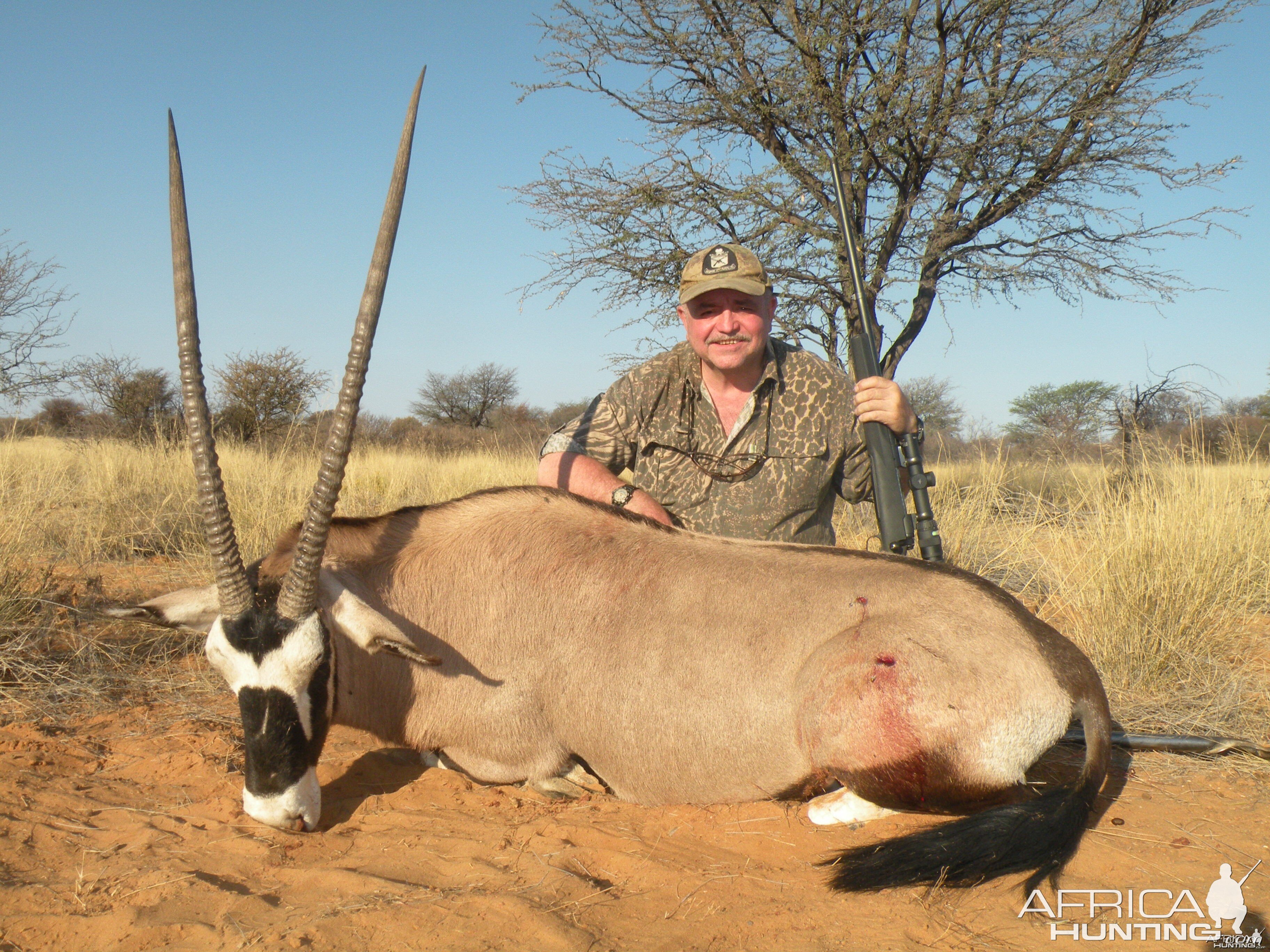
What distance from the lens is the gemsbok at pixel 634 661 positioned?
296 centimetres

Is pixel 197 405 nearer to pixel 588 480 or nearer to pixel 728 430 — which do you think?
pixel 588 480

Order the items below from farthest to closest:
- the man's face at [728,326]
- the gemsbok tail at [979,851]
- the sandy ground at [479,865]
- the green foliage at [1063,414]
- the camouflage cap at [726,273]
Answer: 1. the green foliage at [1063,414]
2. the man's face at [728,326]
3. the camouflage cap at [726,273]
4. the gemsbok tail at [979,851]
5. the sandy ground at [479,865]

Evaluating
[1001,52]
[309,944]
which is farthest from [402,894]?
[1001,52]

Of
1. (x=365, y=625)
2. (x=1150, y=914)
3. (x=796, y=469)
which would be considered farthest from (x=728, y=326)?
(x=1150, y=914)

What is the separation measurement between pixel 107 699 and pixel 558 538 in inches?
105

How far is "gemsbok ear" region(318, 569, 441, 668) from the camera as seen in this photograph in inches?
124

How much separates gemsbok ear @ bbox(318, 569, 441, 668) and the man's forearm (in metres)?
1.60

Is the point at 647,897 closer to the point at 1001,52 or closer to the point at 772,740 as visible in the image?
the point at 772,740

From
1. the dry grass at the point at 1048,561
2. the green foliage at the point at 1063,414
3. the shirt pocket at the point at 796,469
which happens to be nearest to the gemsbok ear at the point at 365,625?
the dry grass at the point at 1048,561

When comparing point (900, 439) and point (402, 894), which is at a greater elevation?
point (900, 439)

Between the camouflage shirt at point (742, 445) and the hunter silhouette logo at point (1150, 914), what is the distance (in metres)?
2.46

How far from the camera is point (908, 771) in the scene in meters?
3.00

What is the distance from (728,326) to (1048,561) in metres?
2.77

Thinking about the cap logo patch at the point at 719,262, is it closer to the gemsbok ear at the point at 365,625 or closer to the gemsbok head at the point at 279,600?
the gemsbok head at the point at 279,600
